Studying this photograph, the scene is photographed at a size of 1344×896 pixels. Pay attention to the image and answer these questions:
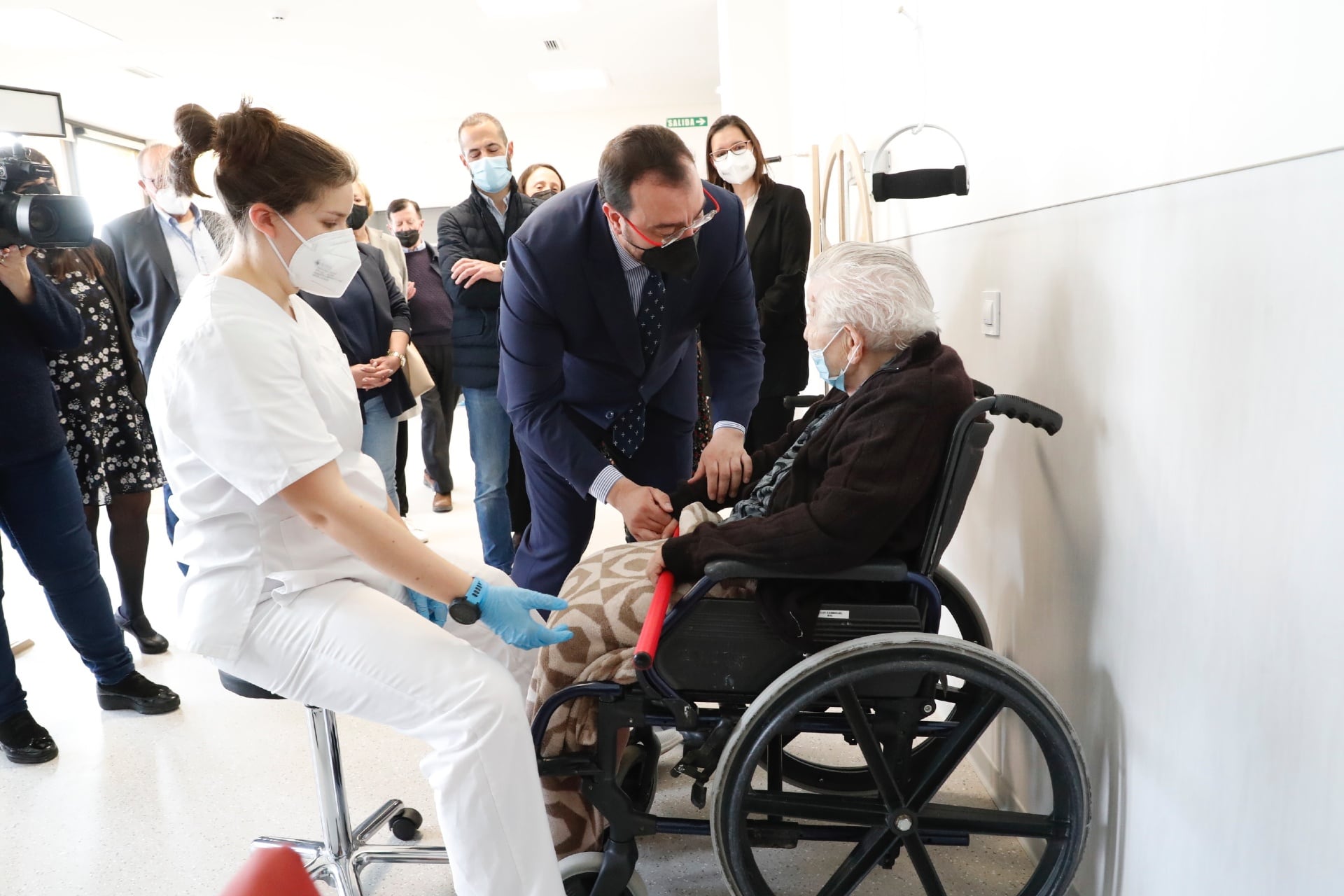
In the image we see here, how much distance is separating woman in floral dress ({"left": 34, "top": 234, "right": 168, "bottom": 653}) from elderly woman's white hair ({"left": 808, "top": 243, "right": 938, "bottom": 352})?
82.5 inches

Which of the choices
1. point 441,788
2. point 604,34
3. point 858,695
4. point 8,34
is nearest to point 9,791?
point 441,788

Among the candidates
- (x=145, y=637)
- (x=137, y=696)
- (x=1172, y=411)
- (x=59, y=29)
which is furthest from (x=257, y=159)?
(x=59, y=29)

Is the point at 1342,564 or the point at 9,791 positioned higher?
the point at 1342,564

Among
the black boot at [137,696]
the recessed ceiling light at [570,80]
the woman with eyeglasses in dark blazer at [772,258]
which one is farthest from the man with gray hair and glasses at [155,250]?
the recessed ceiling light at [570,80]

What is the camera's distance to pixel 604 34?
7.27m

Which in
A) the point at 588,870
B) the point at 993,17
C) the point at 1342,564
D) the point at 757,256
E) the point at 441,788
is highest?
the point at 993,17

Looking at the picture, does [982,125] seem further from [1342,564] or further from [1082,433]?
[1342,564]

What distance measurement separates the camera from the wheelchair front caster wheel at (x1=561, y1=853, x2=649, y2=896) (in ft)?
4.65

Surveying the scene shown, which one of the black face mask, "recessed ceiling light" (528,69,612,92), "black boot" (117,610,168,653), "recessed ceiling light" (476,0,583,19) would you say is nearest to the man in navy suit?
the black face mask

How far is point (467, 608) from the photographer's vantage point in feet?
4.35

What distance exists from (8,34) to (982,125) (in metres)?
7.15

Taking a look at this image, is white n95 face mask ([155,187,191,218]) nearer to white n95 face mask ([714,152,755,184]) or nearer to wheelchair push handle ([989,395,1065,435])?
white n95 face mask ([714,152,755,184])

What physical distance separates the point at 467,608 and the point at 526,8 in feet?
20.1

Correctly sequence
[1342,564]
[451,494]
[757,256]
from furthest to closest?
[451,494]
[757,256]
[1342,564]
